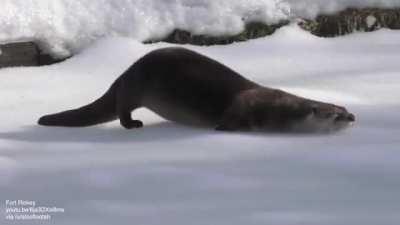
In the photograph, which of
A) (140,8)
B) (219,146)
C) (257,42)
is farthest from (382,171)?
(140,8)

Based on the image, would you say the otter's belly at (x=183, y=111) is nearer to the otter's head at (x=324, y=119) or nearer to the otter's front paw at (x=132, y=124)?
the otter's front paw at (x=132, y=124)

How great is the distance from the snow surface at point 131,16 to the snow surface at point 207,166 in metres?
0.78

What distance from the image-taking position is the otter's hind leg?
3.58 meters

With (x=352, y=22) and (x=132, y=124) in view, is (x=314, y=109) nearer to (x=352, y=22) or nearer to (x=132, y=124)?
Answer: (x=132, y=124)

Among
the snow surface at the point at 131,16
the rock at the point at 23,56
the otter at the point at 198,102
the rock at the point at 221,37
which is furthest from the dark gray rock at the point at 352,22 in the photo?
the otter at the point at 198,102

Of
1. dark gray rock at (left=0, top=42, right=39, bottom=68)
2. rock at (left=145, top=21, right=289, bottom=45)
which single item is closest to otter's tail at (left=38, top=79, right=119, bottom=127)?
dark gray rock at (left=0, top=42, right=39, bottom=68)

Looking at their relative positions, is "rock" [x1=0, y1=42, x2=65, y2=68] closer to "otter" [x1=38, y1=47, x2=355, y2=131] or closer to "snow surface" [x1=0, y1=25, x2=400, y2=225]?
"snow surface" [x1=0, y1=25, x2=400, y2=225]

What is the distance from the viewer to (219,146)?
9.84 feet

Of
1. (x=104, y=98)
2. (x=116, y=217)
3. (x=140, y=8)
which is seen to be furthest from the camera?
(x=140, y=8)

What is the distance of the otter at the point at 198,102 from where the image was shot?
336 cm

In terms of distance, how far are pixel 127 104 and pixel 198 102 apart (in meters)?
0.32

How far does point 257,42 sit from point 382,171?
9.98 feet

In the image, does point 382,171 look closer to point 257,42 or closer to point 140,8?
point 257,42

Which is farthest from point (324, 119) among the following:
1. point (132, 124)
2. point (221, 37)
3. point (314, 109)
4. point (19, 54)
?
point (19, 54)
